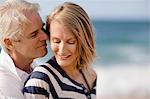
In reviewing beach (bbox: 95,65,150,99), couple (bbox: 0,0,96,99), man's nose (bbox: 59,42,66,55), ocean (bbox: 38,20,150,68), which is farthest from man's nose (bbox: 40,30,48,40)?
ocean (bbox: 38,20,150,68)

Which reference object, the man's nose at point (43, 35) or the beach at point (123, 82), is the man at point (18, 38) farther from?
the beach at point (123, 82)

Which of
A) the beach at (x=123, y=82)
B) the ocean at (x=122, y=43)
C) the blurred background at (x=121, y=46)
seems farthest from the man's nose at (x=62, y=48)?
the ocean at (x=122, y=43)

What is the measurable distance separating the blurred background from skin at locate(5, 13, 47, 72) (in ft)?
9.98

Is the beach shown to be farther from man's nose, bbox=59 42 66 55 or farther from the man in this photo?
man's nose, bbox=59 42 66 55

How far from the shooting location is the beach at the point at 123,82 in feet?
29.2

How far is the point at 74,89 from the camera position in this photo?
1824 mm

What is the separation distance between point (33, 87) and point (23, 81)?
5.4 inches

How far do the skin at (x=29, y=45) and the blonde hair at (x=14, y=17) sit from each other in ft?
0.06

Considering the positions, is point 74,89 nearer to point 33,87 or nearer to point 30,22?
point 33,87

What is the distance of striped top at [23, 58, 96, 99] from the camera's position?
1.75 m

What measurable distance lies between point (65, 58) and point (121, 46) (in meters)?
10.1

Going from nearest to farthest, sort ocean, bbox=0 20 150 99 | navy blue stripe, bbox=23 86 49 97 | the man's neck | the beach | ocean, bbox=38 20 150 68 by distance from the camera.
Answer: navy blue stripe, bbox=23 86 49 97 < the man's neck < the beach < ocean, bbox=0 20 150 99 < ocean, bbox=38 20 150 68

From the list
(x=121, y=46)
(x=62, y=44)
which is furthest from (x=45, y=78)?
(x=121, y=46)

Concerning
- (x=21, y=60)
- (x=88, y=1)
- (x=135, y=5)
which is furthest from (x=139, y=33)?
(x=21, y=60)
